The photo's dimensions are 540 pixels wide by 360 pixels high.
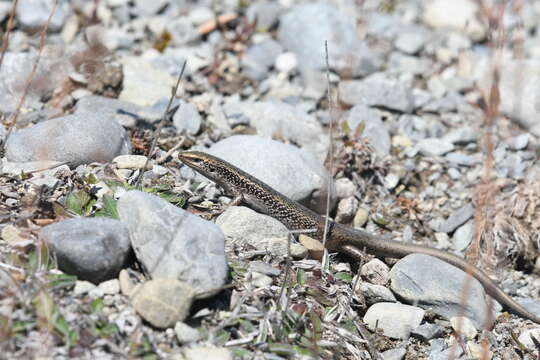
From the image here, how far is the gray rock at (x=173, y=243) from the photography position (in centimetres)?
373

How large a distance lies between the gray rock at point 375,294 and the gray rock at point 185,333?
5.15 ft

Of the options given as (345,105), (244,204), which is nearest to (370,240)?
(244,204)

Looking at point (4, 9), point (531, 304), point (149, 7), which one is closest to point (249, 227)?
point (531, 304)

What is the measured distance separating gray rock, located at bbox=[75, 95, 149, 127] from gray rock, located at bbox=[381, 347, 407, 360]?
312 centimetres

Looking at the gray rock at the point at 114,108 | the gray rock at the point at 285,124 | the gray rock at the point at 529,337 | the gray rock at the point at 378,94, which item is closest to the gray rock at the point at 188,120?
the gray rock at the point at 114,108

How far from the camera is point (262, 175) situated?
5.58 metres

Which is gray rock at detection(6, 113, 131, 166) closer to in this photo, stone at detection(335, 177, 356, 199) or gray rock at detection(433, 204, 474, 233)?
stone at detection(335, 177, 356, 199)

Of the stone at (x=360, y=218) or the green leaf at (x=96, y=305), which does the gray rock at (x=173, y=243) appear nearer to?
the green leaf at (x=96, y=305)

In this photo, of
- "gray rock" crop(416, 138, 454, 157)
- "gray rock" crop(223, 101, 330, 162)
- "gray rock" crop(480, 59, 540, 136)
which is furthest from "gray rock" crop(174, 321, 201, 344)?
"gray rock" crop(480, 59, 540, 136)

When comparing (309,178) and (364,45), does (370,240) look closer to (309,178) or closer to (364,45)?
(309,178)

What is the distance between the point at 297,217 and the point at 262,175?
1.69ft

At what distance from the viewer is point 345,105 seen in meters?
7.40

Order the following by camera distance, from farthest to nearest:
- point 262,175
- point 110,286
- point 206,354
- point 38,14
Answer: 1. point 38,14
2. point 262,175
3. point 110,286
4. point 206,354

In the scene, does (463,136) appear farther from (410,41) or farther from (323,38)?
(323,38)
